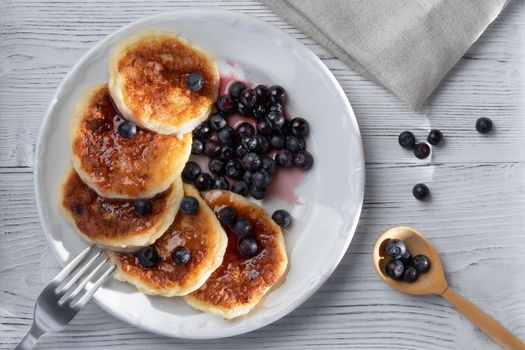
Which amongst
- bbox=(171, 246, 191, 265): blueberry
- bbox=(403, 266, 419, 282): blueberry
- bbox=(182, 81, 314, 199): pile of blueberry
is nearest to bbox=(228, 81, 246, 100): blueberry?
bbox=(182, 81, 314, 199): pile of blueberry

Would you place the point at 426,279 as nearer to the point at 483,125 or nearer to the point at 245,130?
the point at 483,125

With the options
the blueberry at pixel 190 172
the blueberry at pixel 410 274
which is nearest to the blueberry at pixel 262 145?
the blueberry at pixel 190 172

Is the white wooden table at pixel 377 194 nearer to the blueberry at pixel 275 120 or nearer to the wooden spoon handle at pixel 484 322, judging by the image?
the wooden spoon handle at pixel 484 322

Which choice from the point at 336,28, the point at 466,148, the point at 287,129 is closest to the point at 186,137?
the point at 287,129

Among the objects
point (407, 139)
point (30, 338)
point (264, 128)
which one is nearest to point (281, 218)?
point (264, 128)

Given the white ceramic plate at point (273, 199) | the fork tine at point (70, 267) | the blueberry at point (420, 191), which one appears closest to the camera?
the fork tine at point (70, 267)
